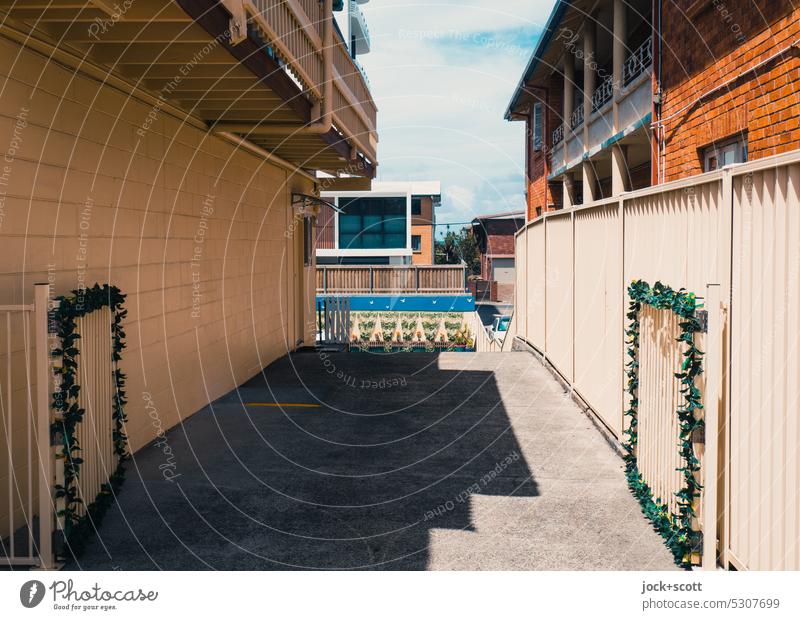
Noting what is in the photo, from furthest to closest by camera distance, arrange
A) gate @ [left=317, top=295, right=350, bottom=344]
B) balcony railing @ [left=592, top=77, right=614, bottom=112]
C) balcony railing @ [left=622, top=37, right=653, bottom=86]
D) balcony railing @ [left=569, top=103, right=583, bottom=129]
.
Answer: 1. balcony railing @ [left=569, top=103, right=583, bottom=129]
2. gate @ [left=317, top=295, right=350, bottom=344]
3. balcony railing @ [left=592, top=77, right=614, bottom=112]
4. balcony railing @ [left=622, top=37, right=653, bottom=86]

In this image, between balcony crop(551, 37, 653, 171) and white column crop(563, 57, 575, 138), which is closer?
balcony crop(551, 37, 653, 171)

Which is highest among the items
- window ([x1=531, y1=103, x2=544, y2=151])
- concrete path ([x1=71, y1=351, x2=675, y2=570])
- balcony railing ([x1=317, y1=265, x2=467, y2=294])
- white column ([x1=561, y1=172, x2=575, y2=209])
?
window ([x1=531, y1=103, x2=544, y2=151])

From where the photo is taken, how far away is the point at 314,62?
927 centimetres

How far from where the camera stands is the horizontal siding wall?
5.85m

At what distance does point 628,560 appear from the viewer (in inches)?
199

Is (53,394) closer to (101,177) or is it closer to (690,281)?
(101,177)

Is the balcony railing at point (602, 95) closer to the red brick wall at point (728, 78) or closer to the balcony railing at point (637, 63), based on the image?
the balcony railing at point (637, 63)

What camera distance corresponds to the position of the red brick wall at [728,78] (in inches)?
295

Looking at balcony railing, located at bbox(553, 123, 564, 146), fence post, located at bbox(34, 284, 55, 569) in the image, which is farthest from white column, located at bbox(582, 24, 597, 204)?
fence post, located at bbox(34, 284, 55, 569)

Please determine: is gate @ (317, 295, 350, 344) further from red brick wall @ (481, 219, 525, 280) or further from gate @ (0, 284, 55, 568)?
red brick wall @ (481, 219, 525, 280)

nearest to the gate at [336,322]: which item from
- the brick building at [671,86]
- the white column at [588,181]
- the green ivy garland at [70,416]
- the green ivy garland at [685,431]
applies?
the white column at [588,181]

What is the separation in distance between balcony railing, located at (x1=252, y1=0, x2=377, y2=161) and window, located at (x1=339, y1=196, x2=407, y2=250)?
33018mm

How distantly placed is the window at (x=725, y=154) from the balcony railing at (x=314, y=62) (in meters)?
4.75

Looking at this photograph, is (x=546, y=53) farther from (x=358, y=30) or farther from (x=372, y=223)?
(x=372, y=223)
